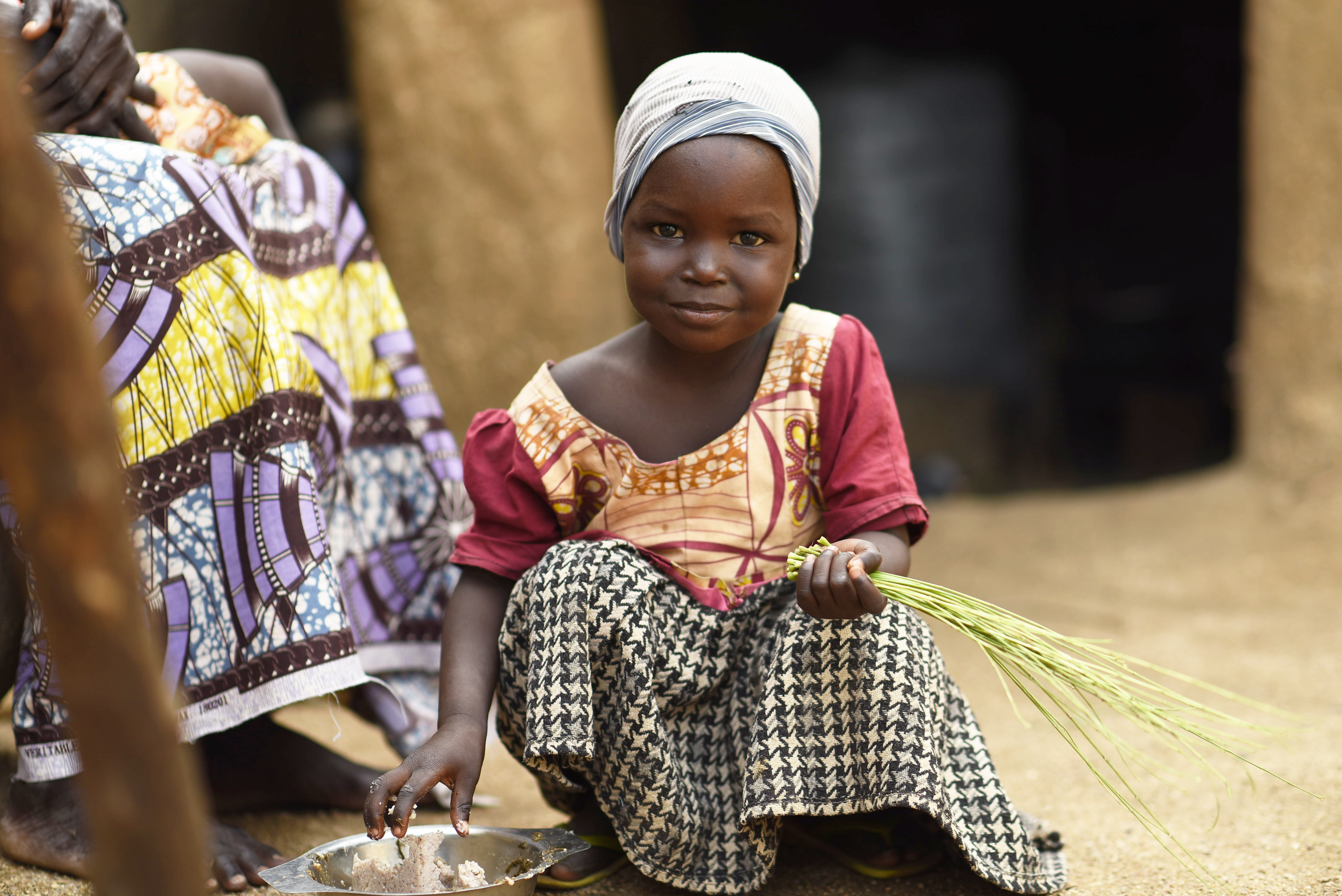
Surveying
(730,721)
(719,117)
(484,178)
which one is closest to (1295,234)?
(484,178)

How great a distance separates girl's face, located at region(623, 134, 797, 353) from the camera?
1.51 m

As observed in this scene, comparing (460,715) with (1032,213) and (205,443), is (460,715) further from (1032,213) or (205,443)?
(1032,213)

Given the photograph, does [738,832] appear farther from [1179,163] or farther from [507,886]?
[1179,163]

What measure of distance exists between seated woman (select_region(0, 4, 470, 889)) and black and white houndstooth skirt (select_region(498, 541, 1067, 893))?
1.19 ft

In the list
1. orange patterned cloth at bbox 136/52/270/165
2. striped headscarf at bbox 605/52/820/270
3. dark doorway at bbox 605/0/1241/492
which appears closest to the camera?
striped headscarf at bbox 605/52/820/270

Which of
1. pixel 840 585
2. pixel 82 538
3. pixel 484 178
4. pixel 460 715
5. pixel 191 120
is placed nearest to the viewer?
pixel 82 538

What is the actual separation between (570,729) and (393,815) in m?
0.22

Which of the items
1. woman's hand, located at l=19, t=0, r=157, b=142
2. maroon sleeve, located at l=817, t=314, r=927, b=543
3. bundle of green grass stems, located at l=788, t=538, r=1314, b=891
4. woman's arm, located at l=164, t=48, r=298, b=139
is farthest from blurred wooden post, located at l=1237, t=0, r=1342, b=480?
woman's hand, located at l=19, t=0, r=157, b=142

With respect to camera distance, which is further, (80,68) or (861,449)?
(80,68)

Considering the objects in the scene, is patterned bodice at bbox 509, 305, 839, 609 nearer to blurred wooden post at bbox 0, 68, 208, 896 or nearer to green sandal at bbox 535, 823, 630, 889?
green sandal at bbox 535, 823, 630, 889

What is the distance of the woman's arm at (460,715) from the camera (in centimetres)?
136

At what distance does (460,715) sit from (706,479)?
0.45 m

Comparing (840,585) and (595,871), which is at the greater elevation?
(840,585)

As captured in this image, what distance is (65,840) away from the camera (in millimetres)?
1632
